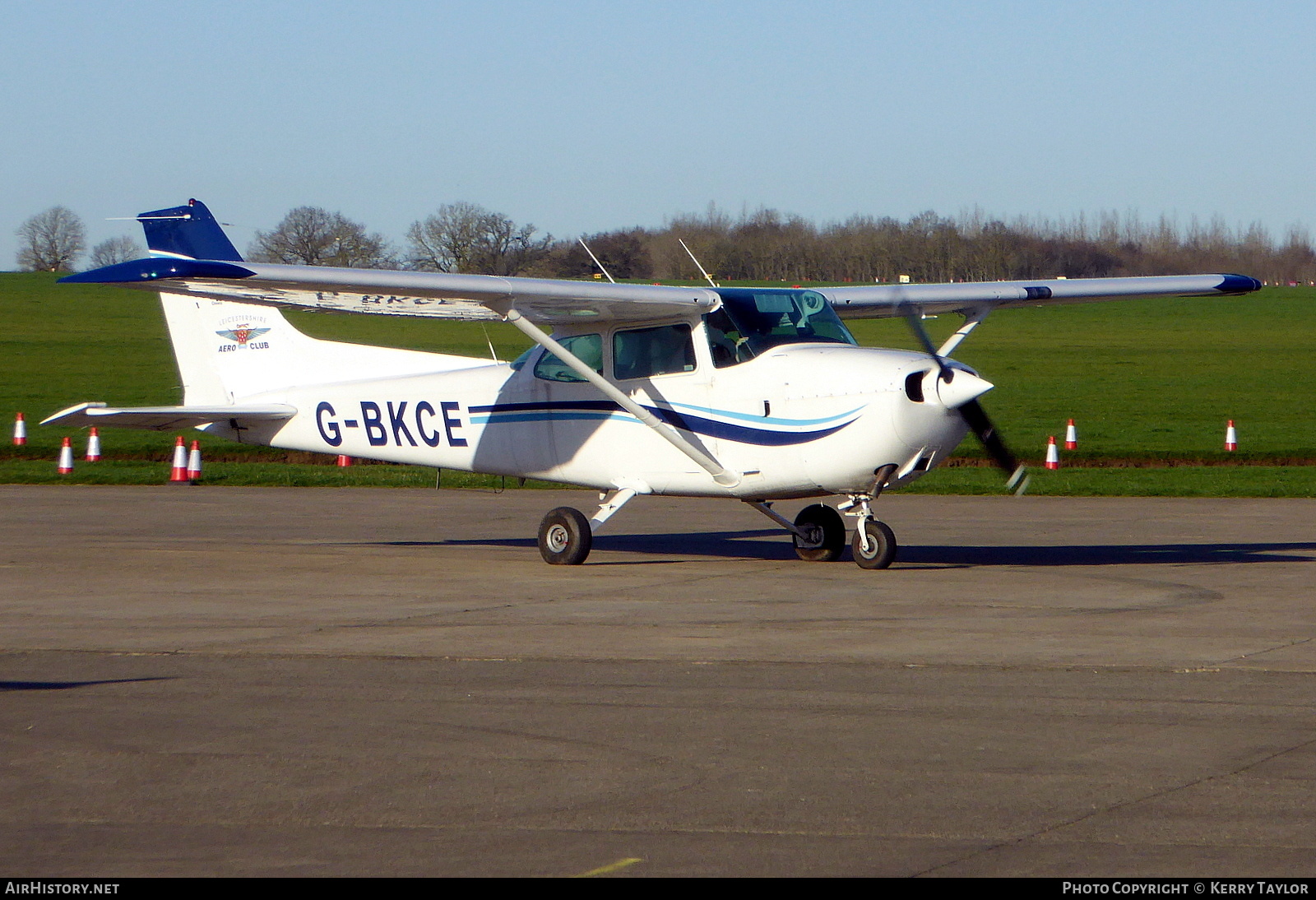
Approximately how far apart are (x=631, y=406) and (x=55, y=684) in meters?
6.53

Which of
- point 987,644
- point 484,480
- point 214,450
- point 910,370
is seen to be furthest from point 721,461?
point 214,450

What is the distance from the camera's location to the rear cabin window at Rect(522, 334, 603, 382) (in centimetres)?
1430

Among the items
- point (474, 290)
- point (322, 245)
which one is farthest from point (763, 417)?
point (322, 245)

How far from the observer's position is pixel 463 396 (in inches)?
599

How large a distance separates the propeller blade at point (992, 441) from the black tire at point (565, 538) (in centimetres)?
374

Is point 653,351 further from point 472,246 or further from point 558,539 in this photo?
point 472,246

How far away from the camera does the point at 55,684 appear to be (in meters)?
8.19

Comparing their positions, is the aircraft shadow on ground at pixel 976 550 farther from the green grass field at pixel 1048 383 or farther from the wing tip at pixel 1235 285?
the green grass field at pixel 1048 383

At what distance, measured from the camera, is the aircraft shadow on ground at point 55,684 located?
8.03m

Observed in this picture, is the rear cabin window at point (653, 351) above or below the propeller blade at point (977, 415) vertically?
above

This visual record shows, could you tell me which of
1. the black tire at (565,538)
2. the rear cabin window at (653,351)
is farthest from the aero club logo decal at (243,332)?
the rear cabin window at (653,351)

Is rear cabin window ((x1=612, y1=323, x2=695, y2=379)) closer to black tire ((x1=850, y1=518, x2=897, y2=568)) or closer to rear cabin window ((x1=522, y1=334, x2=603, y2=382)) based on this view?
rear cabin window ((x1=522, y1=334, x2=603, y2=382))

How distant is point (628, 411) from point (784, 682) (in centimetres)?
596

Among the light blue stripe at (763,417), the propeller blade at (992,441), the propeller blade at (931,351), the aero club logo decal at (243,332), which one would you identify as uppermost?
the aero club logo decal at (243,332)
